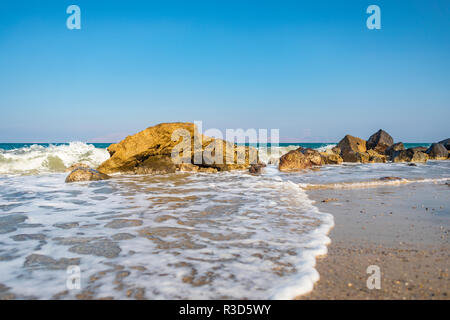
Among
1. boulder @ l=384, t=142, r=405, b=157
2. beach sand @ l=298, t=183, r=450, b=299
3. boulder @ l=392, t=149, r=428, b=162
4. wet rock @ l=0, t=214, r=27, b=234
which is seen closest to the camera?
beach sand @ l=298, t=183, r=450, b=299

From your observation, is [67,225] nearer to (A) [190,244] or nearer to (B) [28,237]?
(B) [28,237]

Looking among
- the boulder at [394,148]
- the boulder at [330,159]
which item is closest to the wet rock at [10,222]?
the boulder at [330,159]

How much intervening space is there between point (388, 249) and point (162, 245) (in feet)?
7.25

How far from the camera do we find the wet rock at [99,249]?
279 cm

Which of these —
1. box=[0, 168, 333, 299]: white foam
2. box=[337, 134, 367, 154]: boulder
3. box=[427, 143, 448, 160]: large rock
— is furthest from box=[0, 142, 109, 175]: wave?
box=[427, 143, 448, 160]: large rock

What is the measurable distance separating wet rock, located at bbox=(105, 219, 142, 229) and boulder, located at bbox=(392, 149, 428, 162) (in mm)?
17855

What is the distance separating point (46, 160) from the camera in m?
14.3

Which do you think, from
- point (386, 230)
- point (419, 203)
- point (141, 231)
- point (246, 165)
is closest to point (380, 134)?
point (246, 165)

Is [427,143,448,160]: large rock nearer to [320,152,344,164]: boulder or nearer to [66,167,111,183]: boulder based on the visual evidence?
[320,152,344,164]: boulder

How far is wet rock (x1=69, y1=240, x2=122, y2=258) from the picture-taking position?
9.14ft

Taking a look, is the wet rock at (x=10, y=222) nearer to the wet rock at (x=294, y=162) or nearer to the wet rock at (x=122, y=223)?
the wet rock at (x=122, y=223)

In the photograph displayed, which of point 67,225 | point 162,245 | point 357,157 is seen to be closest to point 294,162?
point 357,157

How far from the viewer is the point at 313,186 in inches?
286

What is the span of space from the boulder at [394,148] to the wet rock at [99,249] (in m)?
20.6
